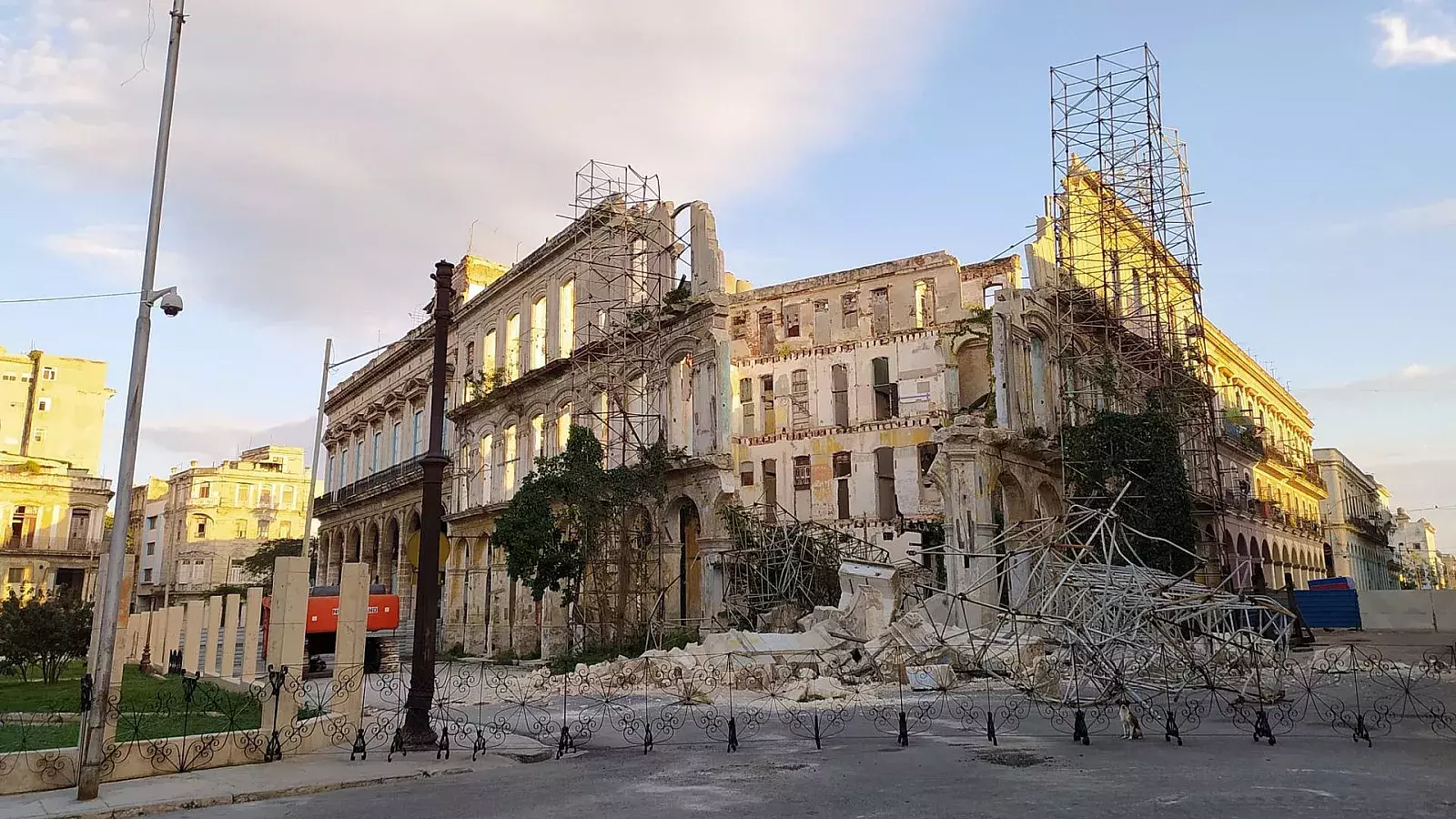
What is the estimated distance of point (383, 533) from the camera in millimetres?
44844

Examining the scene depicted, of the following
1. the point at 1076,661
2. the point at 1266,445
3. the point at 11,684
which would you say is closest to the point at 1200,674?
the point at 1076,661

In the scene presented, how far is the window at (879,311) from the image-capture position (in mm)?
40719

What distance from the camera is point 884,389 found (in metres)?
Result: 40.2

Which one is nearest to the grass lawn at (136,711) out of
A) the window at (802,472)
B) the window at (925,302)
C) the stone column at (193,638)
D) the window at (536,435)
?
the stone column at (193,638)

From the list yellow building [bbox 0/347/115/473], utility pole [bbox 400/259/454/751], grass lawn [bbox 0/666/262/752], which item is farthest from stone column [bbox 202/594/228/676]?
yellow building [bbox 0/347/115/473]

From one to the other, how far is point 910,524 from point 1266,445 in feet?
85.2

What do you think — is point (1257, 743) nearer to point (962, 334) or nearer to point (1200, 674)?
point (1200, 674)

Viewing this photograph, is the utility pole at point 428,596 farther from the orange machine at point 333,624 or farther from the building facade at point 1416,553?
the building facade at point 1416,553

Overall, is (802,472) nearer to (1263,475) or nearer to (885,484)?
(885,484)

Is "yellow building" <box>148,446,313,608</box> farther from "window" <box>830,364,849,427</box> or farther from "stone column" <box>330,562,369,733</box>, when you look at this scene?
"stone column" <box>330,562,369,733</box>

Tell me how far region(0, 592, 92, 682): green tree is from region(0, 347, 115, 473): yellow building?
49.2 m

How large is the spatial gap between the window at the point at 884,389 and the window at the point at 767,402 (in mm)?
4664

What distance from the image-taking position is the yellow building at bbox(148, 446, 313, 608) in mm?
70938

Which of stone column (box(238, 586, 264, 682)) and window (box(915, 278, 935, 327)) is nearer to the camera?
stone column (box(238, 586, 264, 682))
